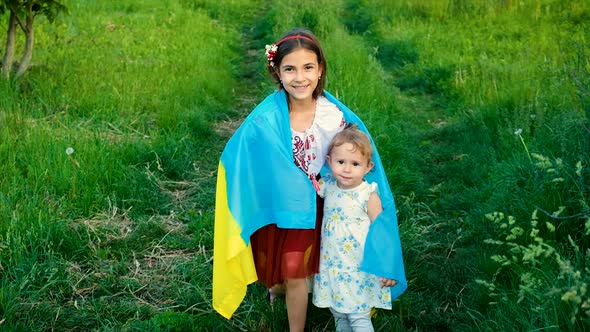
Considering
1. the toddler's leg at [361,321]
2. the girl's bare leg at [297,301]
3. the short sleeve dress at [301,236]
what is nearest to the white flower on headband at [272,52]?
the short sleeve dress at [301,236]

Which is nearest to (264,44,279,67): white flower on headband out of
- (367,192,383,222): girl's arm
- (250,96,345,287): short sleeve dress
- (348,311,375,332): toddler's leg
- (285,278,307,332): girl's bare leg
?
(250,96,345,287): short sleeve dress

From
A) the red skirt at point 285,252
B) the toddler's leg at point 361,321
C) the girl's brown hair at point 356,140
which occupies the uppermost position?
A: the girl's brown hair at point 356,140

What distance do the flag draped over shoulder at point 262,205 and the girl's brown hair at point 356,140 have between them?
0.74 feet

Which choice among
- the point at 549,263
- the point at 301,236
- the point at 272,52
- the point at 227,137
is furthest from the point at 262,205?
the point at 227,137

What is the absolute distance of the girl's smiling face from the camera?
11.5 feet

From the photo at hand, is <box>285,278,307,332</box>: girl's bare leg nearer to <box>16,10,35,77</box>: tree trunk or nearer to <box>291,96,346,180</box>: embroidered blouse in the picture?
<box>291,96,346,180</box>: embroidered blouse

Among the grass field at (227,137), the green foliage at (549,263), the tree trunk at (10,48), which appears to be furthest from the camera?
the tree trunk at (10,48)

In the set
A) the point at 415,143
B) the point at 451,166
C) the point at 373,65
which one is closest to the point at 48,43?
the point at 373,65

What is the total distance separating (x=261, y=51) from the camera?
10.8 meters

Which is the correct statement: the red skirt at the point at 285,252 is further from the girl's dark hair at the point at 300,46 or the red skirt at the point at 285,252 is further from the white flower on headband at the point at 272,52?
the white flower on headband at the point at 272,52

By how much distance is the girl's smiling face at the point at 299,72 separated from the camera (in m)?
3.52

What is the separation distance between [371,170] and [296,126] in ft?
1.43

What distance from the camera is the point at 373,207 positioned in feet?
11.3

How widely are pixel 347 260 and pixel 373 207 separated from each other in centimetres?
28
